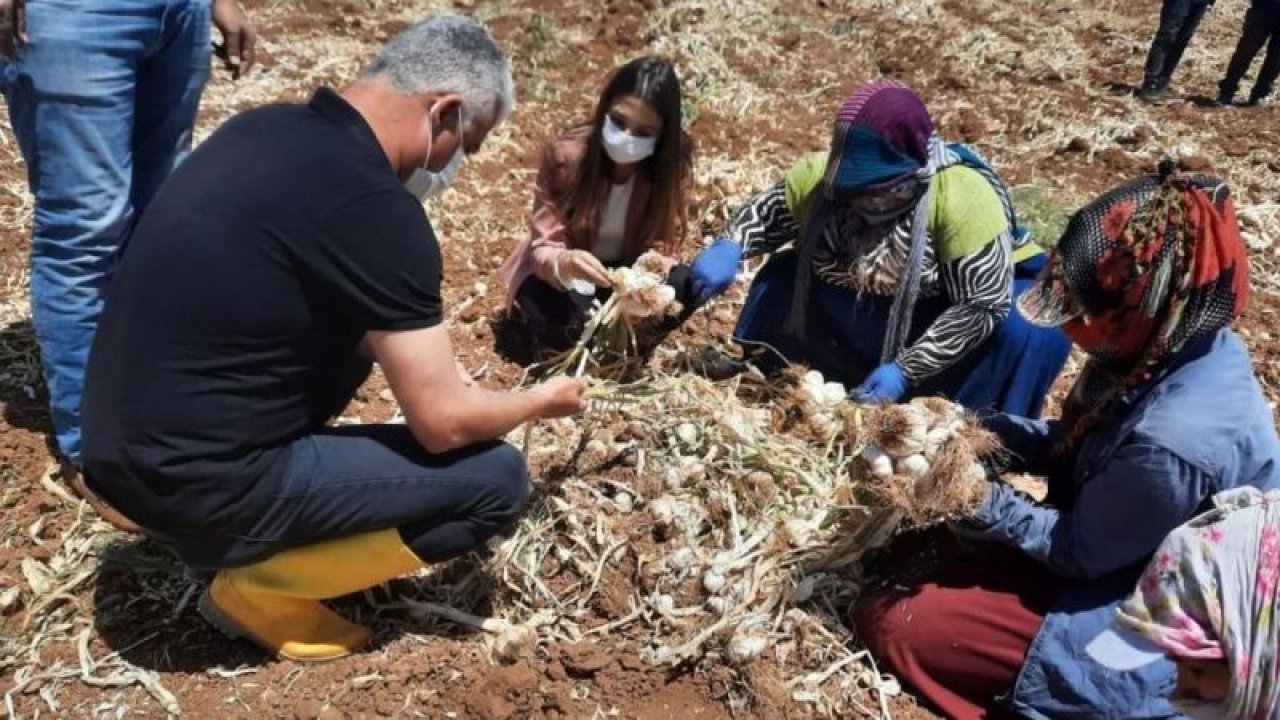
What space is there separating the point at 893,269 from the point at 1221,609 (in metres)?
1.60

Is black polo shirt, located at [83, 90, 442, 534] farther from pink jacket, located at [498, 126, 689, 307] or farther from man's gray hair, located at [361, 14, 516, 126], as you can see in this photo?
pink jacket, located at [498, 126, 689, 307]

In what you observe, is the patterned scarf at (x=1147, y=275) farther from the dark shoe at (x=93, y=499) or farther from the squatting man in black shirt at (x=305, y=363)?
the dark shoe at (x=93, y=499)

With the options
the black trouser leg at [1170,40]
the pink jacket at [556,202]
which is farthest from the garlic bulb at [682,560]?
the black trouser leg at [1170,40]

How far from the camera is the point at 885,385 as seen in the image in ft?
8.75

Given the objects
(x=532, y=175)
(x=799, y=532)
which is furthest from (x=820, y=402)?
(x=532, y=175)

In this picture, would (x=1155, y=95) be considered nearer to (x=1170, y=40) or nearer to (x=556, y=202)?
(x=1170, y=40)

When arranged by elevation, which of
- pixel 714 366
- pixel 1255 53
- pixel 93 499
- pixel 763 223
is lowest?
pixel 93 499

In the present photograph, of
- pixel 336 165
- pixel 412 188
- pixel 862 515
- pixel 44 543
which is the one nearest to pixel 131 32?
pixel 412 188

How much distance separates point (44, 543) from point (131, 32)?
1.15 meters

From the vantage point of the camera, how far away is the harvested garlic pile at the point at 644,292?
2.79 metres

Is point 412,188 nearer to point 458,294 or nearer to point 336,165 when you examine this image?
point 336,165

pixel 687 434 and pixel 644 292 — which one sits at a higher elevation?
pixel 644 292

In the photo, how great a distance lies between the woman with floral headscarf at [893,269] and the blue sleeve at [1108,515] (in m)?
0.55

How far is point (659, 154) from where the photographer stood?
3127mm
